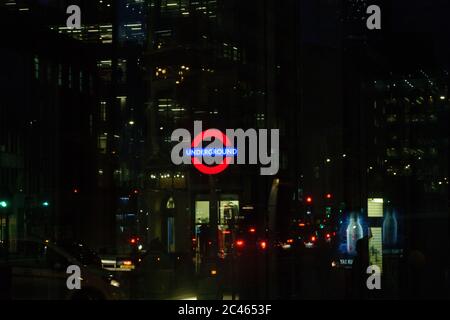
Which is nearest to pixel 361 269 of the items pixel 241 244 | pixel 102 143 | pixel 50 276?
pixel 241 244

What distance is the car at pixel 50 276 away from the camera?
40.3 feet

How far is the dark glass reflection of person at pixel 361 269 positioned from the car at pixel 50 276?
4581 mm

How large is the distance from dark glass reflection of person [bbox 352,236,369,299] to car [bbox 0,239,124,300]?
4581mm

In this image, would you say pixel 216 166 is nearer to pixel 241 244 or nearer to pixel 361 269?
pixel 241 244

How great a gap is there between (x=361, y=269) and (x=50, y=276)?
5681mm

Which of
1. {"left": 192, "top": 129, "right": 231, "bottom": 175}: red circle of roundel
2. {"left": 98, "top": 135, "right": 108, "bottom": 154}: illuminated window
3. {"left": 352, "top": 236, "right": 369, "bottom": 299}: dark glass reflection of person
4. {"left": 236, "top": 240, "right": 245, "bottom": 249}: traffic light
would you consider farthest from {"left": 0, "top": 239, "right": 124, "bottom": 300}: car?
{"left": 98, "top": 135, "right": 108, "bottom": 154}: illuminated window

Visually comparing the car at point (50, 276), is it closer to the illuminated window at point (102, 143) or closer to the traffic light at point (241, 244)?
the traffic light at point (241, 244)

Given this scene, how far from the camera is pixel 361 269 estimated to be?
36.7 feet

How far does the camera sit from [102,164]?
140 feet

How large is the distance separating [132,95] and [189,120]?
36.8 feet

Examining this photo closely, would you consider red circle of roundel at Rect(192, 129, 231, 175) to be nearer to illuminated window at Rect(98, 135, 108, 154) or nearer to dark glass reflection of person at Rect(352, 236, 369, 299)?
dark glass reflection of person at Rect(352, 236, 369, 299)

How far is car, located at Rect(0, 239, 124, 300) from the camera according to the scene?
12282 millimetres
